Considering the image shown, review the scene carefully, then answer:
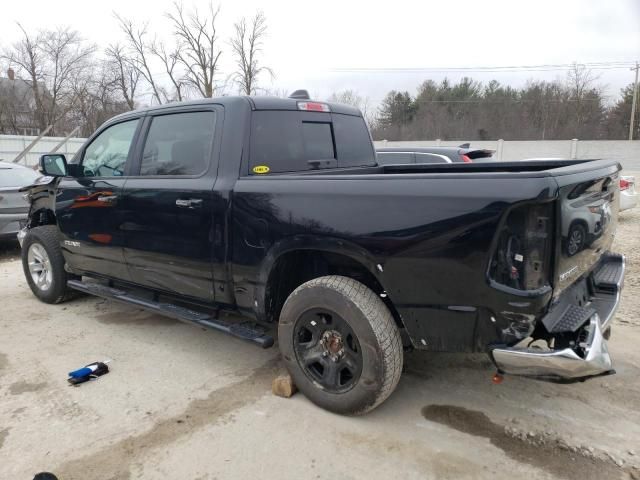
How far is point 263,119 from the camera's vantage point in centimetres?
350

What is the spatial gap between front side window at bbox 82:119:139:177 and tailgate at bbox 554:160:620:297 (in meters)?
3.35

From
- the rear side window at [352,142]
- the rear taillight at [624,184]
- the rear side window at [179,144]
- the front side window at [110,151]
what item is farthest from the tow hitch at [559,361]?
the rear taillight at [624,184]

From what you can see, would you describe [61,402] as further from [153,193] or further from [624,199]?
[624,199]

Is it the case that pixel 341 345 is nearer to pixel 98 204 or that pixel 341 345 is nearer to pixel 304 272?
pixel 304 272

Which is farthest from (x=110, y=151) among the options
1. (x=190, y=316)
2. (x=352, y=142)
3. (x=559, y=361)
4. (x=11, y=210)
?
(x=11, y=210)

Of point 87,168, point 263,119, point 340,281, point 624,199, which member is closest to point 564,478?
point 340,281

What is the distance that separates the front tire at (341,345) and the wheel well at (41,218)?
3601 mm

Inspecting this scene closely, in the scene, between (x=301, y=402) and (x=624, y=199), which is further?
(x=624, y=199)

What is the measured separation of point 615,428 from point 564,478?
0.66 meters

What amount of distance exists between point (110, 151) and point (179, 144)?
3.42ft

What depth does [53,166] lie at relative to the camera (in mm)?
4617

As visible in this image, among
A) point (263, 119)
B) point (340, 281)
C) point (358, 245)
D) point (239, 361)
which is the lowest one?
point (239, 361)

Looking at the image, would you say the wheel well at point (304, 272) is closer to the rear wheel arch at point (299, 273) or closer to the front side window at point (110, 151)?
the rear wheel arch at point (299, 273)

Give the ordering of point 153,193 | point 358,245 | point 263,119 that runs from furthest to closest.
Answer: point 153,193 < point 263,119 < point 358,245
